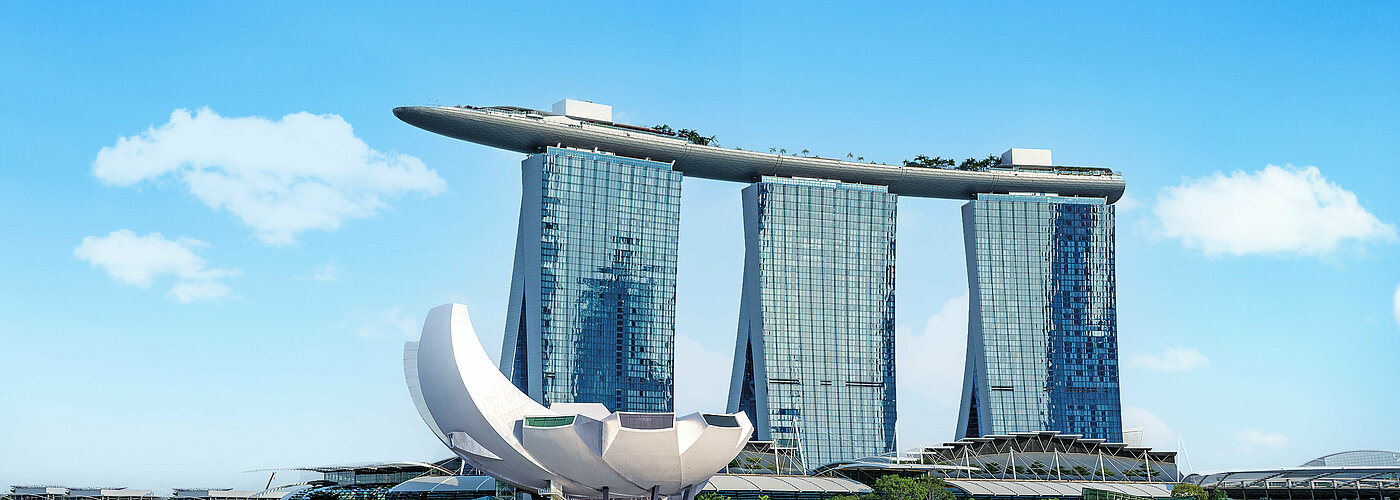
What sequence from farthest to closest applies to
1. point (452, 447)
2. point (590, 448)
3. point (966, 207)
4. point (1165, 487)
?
1. point (966, 207)
2. point (1165, 487)
3. point (452, 447)
4. point (590, 448)

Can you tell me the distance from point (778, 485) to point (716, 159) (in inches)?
1719

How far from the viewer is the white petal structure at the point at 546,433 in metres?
76.2

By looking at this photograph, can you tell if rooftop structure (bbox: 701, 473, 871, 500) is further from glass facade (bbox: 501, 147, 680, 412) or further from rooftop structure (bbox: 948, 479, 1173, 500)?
glass facade (bbox: 501, 147, 680, 412)

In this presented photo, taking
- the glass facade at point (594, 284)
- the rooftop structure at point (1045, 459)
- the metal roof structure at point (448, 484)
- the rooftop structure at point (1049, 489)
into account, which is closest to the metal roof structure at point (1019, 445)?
the rooftop structure at point (1045, 459)

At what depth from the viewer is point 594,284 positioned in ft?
422

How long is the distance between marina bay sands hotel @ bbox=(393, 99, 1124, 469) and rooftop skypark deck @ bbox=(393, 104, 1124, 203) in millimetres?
192

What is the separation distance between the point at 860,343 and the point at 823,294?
236 inches

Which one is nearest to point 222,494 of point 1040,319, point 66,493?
point 66,493

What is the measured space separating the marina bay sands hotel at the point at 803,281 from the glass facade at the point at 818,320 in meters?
0.18

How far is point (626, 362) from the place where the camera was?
129m

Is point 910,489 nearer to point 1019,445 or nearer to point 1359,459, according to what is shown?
point 1019,445

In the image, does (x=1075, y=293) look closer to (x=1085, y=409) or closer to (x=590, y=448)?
(x=1085, y=409)

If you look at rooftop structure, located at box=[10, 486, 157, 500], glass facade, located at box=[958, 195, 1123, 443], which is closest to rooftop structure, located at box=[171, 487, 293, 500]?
rooftop structure, located at box=[10, 486, 157, 500]

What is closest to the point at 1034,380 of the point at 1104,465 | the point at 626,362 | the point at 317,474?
the point at 1104,465
